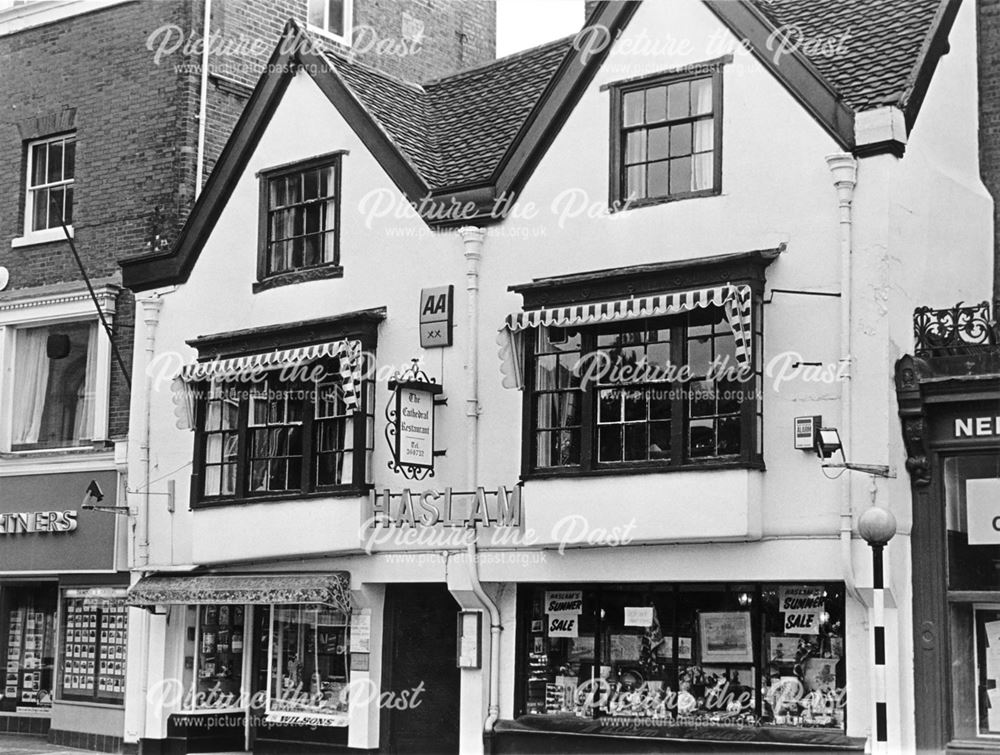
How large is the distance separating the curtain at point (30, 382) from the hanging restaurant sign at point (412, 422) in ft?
25.0

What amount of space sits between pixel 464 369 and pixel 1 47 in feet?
37.1

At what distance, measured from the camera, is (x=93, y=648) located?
21.6 meters

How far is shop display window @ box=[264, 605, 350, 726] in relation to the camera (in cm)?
1883

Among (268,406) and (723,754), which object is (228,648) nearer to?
(268,406)

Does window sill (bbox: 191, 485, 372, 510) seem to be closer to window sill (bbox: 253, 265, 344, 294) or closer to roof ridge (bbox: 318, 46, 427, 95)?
window sill (bbox: 253, 265, 344, 294)

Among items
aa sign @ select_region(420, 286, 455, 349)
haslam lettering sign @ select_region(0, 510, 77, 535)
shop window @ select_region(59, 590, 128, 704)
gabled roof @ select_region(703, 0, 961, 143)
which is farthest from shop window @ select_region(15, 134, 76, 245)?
gabled roof @ select_region(703, 0, 961, 143)

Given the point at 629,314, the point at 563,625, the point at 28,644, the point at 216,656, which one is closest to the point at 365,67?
the point at 629,314

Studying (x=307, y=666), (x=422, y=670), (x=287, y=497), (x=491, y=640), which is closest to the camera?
(x=491, y=640)

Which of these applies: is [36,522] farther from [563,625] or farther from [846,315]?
[846,315]

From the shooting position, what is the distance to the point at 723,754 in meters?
15.4

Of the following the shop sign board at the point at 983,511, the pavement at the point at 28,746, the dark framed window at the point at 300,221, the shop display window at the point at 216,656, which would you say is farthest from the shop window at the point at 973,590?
the pavement at the point at 28,746

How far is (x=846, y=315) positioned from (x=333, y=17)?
43.9 ft

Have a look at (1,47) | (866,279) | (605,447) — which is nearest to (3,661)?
(1,47)

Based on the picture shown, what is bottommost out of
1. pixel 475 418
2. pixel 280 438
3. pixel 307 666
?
pixel 307 666
